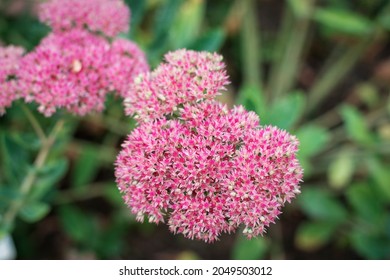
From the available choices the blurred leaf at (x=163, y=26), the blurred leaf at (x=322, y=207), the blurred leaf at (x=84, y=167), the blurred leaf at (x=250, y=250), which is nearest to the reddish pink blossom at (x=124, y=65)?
the blurred leaf at (x=163, y=26)

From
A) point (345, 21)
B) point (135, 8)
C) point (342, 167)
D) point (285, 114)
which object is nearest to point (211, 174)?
A: point (285, 114)

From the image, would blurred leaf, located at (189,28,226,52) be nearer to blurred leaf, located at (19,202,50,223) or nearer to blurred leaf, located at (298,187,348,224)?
blurred leaf, located at (19,202,50,223)

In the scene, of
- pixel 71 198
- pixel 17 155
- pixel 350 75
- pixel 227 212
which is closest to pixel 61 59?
pixel 17 155

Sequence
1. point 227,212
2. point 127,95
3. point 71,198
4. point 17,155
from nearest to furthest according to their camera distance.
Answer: point 227,212
point 127,95
point 17,155
point 71,198

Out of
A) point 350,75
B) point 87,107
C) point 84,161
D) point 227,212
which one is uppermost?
point 350,75

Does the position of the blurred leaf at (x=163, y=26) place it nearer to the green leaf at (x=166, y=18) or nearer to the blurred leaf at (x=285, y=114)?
the green leaf at (x=166, y=18)

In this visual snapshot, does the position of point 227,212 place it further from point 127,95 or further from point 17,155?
point 17,155

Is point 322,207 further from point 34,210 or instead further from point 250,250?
point 34,210
